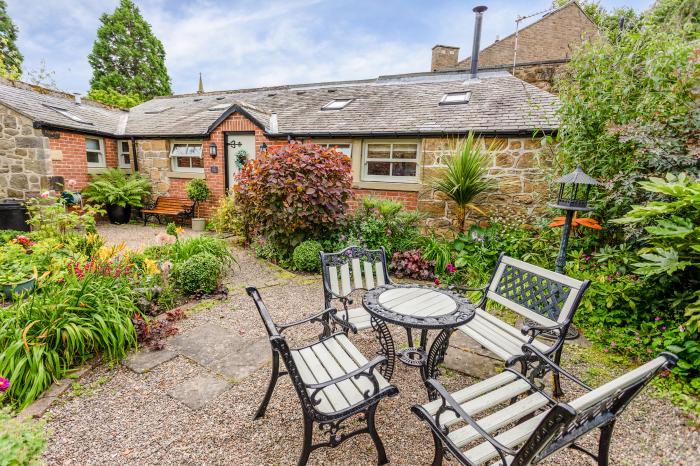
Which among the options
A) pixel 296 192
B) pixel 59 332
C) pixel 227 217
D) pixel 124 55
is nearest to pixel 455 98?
pixel 296 192

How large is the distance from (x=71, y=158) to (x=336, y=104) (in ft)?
25.1

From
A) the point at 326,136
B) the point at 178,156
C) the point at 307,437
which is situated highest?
the point at 326,136

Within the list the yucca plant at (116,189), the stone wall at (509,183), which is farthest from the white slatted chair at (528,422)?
the yucca plant at (116,189)

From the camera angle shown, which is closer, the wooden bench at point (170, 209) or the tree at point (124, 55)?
the wooden bench at point (170, 209)

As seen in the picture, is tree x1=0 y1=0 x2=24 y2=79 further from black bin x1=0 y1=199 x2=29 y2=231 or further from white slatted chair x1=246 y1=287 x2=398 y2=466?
white slatted chair x1=246 y1=287 x2=398 y2=466

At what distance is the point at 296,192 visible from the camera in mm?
5512

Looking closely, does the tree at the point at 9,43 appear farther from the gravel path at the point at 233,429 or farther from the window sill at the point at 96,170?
the gravel path at the point at 233,429

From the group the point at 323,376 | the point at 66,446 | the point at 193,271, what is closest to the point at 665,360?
the point at 323,376

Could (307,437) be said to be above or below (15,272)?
below

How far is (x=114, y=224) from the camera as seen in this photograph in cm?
955

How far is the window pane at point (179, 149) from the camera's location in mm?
10000

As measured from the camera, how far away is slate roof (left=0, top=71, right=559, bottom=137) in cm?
692

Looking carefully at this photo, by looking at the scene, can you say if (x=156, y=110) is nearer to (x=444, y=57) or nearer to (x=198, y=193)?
(x=198, y=193)

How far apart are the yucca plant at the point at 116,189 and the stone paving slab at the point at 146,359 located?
305 inches
